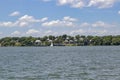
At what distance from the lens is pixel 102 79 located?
122ft

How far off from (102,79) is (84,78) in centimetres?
194

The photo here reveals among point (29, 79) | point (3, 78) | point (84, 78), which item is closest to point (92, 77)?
point (84, 78)

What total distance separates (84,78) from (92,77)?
1118mm

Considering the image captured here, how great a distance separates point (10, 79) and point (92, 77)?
27.0ft

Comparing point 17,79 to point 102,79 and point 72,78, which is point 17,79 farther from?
point 102,79

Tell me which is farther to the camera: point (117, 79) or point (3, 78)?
point (3, 78)

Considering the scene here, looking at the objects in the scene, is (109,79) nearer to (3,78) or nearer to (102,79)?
(102,79)

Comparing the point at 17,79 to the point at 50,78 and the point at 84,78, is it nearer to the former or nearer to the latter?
the point at 50,78

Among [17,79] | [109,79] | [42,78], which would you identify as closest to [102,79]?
[109,79]

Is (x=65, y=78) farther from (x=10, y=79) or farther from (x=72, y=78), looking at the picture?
(x=10, y=79)

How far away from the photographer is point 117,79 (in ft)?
120

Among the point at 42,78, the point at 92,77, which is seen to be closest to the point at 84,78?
the point at 92,77

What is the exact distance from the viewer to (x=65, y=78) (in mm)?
38500

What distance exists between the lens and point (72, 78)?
38625mm
